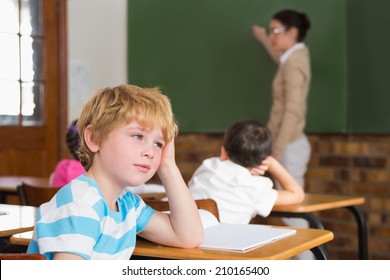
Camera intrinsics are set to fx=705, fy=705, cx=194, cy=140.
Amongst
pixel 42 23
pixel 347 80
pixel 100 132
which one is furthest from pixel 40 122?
pixel 100 132

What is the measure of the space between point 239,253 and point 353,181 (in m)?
3.15

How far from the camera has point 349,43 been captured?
4.64 metres

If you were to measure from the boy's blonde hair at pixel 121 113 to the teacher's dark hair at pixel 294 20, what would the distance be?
2.99m

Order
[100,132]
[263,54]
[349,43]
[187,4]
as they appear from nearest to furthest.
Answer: [100,132], [349,43], [263,54], [187,4]

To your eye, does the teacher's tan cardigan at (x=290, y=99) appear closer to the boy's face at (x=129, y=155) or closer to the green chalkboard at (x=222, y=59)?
the green chalkboard at (x=222, y=59)

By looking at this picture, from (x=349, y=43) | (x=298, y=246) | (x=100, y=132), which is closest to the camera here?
(x=100, y=132)

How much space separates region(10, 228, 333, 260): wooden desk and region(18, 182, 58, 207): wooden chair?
1061 millimetres

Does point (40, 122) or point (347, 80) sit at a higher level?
point (347, 80)

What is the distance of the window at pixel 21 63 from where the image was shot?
19.1 feet

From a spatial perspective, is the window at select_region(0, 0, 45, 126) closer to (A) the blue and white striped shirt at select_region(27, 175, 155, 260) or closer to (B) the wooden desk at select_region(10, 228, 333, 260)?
(B) the wooden desk at select_region(10, 228, 333, 260)

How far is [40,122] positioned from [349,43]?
9.30 ft

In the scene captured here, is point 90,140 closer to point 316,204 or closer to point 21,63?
point 316,204

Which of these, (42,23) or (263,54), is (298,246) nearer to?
(263,54)

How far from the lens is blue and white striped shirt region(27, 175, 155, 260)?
5.00 ft
